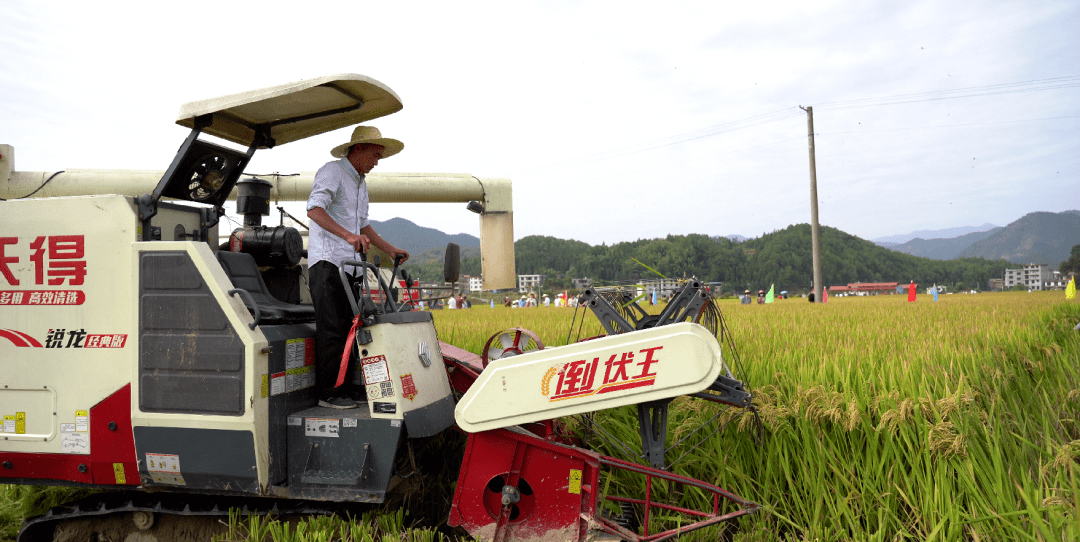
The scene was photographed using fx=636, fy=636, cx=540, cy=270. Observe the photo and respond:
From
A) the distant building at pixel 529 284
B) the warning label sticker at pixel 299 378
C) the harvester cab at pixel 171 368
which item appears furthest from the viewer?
the distant building at pixel 529 284

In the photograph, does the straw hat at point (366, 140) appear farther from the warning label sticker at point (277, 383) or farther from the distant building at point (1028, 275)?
the distant building at point (1028, 275)

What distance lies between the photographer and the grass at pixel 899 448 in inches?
132

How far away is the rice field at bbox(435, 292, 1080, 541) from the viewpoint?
11.0 ft

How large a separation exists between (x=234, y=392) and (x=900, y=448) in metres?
3.93

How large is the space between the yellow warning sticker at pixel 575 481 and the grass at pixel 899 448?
76 cm

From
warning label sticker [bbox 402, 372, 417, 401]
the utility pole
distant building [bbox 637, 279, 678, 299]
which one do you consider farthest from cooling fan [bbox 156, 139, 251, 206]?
the utility pole

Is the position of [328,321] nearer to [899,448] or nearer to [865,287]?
[899,448]

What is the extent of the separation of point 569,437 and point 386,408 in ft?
4.74

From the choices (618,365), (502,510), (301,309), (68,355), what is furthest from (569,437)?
(68,355)

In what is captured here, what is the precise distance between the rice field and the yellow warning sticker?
1048mm

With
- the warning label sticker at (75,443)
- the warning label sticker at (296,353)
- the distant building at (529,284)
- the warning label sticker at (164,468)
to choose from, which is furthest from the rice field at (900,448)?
the distant building at (529,284)

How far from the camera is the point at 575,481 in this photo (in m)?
3.45

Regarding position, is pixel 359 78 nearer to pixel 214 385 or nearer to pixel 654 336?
pixel 214 385

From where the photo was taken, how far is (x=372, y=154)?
4355 millimetres
